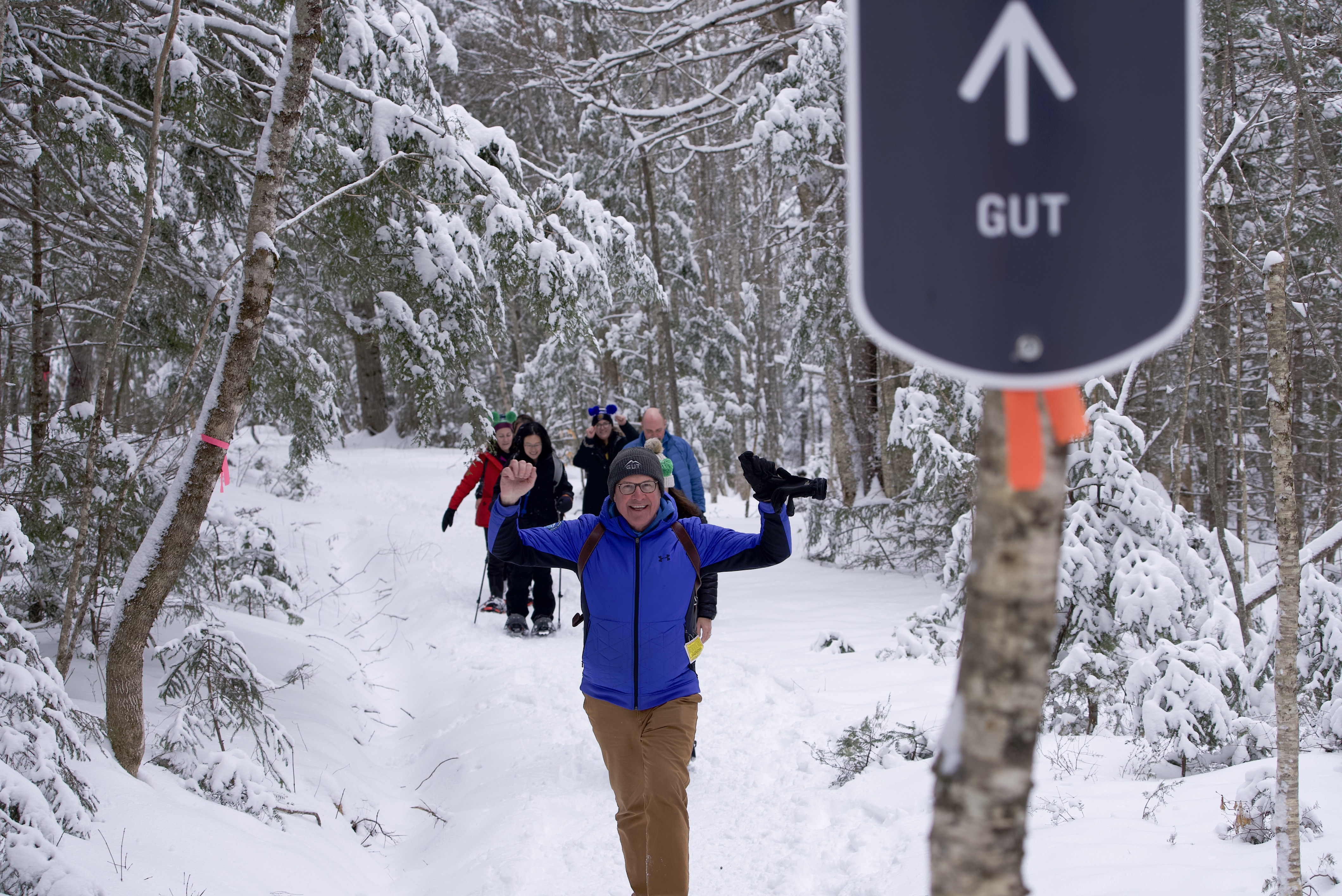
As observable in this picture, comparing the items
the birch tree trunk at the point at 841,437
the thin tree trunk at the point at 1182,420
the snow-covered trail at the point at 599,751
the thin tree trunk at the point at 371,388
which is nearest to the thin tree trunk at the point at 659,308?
the birch tree trunk at the point at 841,437

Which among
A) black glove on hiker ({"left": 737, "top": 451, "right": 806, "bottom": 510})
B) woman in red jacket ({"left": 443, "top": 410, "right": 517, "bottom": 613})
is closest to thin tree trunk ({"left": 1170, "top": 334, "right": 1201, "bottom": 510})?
black glove on hiker ({"left": 737, "top": 451, "right": 806, "bottom": 510})

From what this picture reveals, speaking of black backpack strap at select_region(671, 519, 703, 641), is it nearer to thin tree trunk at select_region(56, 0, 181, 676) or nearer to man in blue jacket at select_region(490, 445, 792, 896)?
man in blue jacket at select_region(490, 445, 792, 896)

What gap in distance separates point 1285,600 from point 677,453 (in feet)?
18.4

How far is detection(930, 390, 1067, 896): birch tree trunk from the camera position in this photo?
1.00 metres

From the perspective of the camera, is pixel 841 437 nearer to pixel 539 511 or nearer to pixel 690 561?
pixel 539 511

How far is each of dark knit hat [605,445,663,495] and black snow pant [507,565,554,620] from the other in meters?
4.84

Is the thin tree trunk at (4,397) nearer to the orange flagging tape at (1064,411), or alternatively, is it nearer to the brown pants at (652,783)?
the brown pants at (652,783)

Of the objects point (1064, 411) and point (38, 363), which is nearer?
point (1064, 411)

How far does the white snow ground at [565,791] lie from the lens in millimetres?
3553

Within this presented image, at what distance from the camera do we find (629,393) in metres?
21.3

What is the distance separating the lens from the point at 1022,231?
970mm

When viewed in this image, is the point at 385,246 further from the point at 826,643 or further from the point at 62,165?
the point at 826,643

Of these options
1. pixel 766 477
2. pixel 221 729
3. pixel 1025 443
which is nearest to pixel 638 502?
pixel 766 477

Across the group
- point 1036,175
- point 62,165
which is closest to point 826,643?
point 62,165
